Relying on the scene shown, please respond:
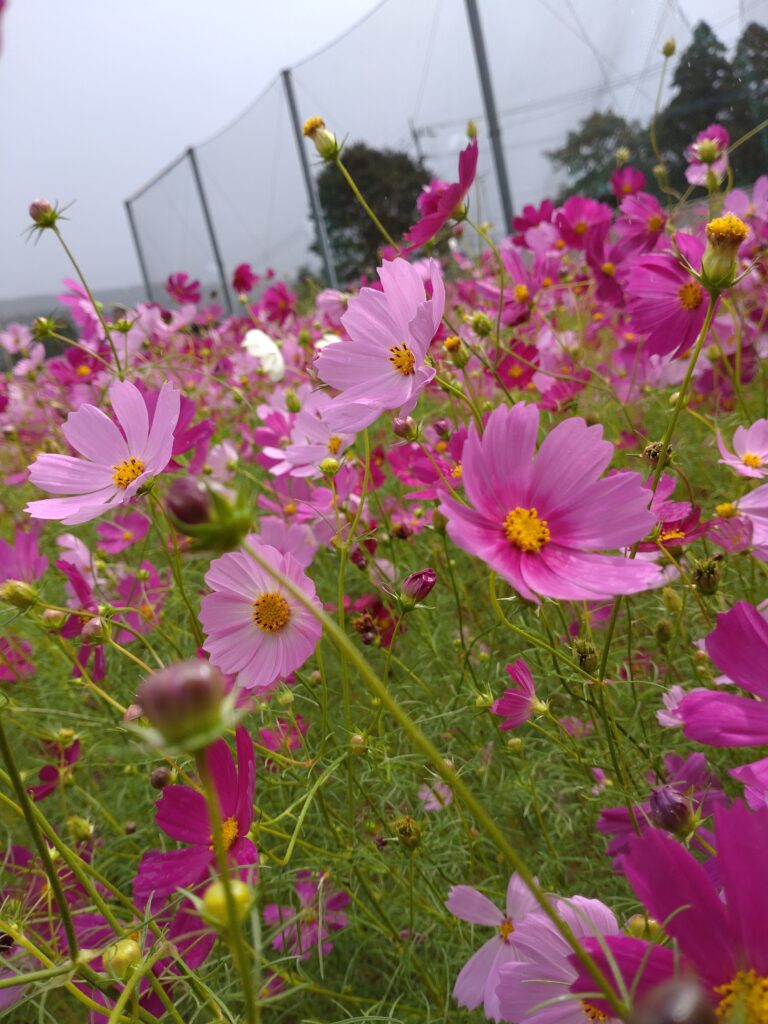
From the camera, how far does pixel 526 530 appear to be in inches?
12.9

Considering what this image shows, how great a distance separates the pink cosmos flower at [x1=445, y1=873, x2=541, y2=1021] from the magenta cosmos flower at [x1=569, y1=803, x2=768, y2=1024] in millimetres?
228

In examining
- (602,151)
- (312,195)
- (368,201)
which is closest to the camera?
(602,151)

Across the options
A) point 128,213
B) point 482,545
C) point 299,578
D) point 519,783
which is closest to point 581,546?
point 482,545

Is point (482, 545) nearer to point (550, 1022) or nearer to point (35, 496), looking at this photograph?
point (550, 1022)

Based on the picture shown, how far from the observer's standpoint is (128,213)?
8797 millimetres

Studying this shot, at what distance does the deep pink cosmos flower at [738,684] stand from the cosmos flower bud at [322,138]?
0.53 meters

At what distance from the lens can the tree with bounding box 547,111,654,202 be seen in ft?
8.33

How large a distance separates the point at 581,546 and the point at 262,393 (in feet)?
5.26

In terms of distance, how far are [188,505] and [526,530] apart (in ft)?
0.65

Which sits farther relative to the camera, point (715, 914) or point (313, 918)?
point (313, 918)

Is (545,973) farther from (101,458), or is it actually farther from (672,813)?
(101,458)

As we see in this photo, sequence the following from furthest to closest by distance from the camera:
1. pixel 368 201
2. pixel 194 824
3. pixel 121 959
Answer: pixel 368 201
pixel 194 824
pixel 121 959

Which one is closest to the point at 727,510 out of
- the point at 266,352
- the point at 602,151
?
the point at 266,352

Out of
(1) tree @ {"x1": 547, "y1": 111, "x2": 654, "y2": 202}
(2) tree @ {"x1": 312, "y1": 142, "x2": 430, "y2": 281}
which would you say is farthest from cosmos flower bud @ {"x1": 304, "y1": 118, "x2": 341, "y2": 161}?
(2) tree @ {"x1": 312, "y1": 142, "x2": 430, "y2": 281}
